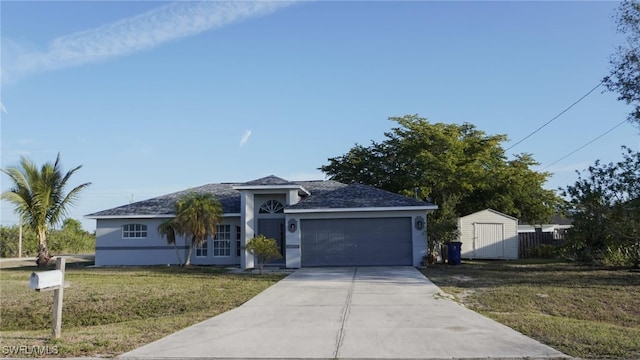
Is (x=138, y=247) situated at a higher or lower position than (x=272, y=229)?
lower

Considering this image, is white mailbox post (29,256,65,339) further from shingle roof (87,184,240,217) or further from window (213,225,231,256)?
window (213,225,231,256)

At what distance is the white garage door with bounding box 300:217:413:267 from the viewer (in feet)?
67.7

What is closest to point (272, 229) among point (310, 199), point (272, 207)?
point (272, 207)

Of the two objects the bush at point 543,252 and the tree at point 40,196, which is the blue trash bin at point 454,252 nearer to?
the bush at point 543,252

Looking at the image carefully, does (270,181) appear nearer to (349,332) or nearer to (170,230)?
(170,230)

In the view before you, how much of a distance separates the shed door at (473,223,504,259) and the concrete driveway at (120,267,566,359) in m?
14.1

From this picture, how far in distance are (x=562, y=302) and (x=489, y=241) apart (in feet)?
48.0

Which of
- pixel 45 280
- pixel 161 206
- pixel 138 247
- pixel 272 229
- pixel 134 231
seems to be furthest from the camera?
pixel 161 206

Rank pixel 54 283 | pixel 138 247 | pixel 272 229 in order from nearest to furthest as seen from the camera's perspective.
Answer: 1. pixel 54 283
2. pixel 272 229
3. pixel 138 247

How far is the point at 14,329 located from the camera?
991 centimetres

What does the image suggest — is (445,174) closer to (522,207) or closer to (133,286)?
(522,207)

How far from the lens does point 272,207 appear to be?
22562 mm

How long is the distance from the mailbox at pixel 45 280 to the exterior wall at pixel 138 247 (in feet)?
53.1

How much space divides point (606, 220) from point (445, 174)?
42.3ft
